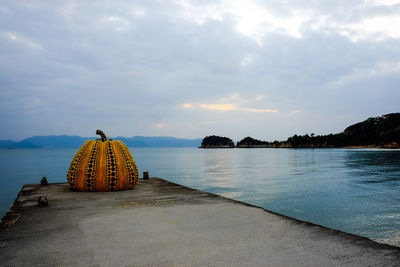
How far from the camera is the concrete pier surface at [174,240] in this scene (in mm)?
3492

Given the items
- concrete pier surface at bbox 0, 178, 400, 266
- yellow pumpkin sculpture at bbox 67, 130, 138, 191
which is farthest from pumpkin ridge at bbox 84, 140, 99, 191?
concrete pier surface at bbox 0, 178, 400, 266

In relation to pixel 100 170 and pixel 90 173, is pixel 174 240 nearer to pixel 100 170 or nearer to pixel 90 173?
pixel 100 170

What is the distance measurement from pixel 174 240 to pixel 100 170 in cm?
615

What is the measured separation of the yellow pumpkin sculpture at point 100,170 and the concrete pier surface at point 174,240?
108 inches

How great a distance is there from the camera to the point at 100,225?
520 centimetres

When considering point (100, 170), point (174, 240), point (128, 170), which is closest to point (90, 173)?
point (100, 170)

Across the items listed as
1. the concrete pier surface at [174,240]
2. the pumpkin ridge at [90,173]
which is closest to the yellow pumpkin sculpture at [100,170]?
the pumpkin ridge at [90,173]

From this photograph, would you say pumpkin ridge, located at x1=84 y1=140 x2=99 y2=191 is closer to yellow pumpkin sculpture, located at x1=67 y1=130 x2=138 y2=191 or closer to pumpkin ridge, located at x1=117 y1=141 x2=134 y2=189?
yellow pumpkin sculpture, located at x1=67 y1=130 x2=138 y2=191

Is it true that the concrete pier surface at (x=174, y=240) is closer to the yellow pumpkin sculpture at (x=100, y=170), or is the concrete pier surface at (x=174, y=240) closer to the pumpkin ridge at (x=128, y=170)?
the yellow pumpkin sculpture at (x=100, y=170)

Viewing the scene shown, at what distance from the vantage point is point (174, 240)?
14.1ft

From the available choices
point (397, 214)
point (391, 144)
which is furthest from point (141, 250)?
point (391, 144)

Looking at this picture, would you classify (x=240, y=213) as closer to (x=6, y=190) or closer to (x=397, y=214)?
(x=397, y=214)

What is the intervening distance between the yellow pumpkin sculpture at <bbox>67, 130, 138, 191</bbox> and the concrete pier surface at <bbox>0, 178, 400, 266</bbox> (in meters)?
2.75

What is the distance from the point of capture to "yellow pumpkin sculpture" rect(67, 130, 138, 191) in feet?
31.5
